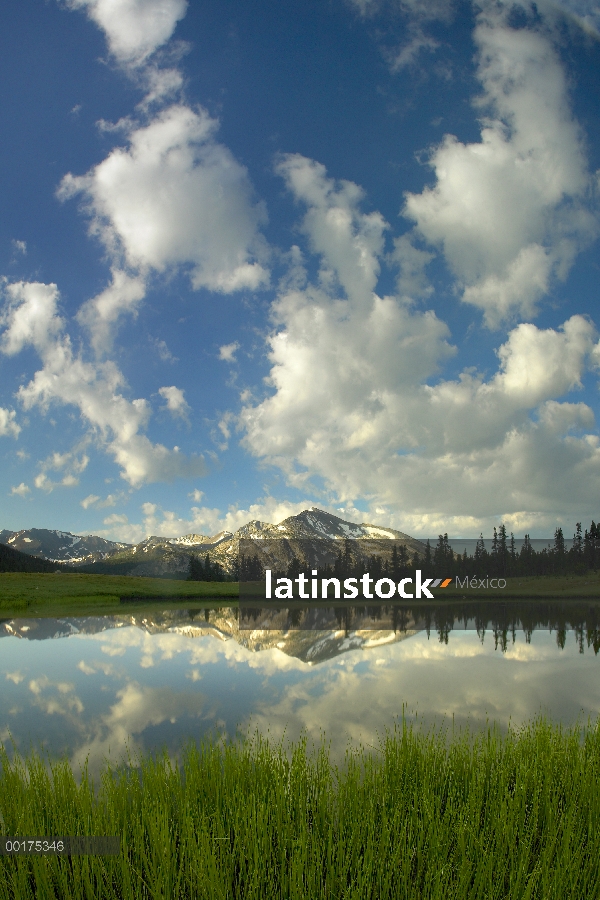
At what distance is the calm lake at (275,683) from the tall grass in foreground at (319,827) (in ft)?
3.64

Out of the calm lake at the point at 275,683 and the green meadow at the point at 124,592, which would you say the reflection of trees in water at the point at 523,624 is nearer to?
the calm lake at the point at 275,683

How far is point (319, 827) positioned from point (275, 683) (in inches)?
684

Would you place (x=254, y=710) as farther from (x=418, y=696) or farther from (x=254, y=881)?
(x=254, y=881)

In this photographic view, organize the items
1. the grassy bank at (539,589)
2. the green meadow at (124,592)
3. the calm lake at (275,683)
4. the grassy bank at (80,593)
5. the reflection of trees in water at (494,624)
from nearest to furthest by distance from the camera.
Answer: the calm lake at (275,683)
the reflection of trees in water at (494,624)
the grassy bank at (80,593)
the green meadow at (124,592)
the grassy bank at (539,589)

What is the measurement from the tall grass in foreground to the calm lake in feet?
Result: 3.64

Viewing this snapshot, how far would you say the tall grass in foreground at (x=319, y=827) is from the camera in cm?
617

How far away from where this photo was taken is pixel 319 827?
25.4 feet

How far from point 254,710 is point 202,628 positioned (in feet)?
127

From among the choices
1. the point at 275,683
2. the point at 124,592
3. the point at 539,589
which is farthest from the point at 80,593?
the point at 539,589

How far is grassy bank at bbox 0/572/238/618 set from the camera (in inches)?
2886

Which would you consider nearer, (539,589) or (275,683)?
(275,683)

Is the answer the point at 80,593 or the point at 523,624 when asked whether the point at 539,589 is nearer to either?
the point at 523,624

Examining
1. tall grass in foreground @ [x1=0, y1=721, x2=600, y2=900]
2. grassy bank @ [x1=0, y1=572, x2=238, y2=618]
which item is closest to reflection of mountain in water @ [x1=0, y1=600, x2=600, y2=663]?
grassy bank @ [x1=0, y1=572, x2=238, y2=618]

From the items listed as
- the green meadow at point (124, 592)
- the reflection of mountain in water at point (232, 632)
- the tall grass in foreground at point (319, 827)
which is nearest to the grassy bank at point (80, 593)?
the green meadow at point (124, 592)
